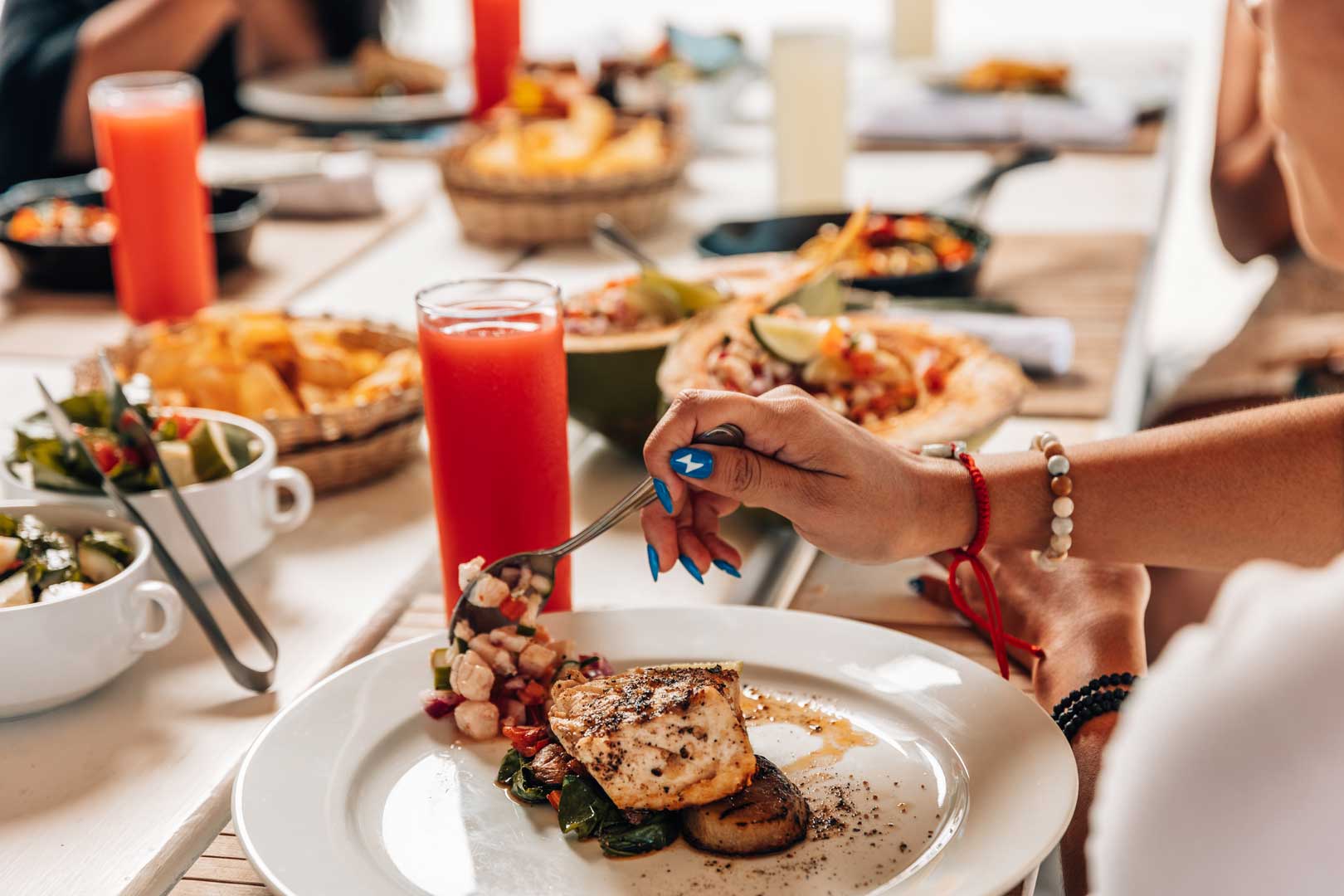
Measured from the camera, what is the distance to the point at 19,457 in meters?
1.18

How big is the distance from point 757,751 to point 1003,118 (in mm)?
2098

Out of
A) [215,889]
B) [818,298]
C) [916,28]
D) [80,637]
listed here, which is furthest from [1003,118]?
[215,889]

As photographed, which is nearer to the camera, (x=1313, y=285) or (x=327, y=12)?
(x=1313, y=285)

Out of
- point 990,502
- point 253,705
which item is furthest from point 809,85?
point 253,705

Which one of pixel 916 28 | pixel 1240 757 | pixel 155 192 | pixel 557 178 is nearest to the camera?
pixel 1240 757

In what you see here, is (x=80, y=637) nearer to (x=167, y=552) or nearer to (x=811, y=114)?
(x=167, y=552)

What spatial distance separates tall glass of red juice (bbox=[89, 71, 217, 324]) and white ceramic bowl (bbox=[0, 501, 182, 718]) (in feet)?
2.86

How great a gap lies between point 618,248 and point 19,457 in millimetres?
687

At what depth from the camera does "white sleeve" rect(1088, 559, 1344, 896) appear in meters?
0.44

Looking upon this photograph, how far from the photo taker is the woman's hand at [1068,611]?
1.00 meters

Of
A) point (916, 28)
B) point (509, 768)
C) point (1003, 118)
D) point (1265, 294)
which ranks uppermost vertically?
point (916, 28)

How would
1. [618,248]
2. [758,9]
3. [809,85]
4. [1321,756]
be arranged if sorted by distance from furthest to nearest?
[758,9]
[809,85]
[618,248]
[1321,756]

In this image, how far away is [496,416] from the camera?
3.37ft

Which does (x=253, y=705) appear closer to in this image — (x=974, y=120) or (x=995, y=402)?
(x=995, y=402)
